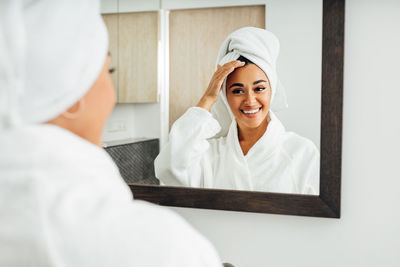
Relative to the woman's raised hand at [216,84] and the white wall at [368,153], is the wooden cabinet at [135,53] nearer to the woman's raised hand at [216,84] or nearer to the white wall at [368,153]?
the woman's raised hand at [216,84]

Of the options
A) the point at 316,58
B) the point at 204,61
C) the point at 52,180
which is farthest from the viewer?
the point at 204,61

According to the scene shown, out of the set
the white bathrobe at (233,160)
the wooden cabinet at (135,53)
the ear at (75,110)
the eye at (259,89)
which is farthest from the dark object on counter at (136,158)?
the ear at (75,110)

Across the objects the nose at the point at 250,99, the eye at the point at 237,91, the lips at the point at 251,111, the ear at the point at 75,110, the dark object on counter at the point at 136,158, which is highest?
the eye at the point at 237,91

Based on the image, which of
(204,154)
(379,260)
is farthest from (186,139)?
(379,260)

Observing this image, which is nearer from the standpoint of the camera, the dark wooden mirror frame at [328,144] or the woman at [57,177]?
the woman at [57,177]

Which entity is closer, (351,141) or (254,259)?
(351,141)

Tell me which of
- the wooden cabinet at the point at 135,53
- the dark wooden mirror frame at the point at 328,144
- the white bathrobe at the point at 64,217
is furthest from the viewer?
the wooden cabinet at the point at 135,53

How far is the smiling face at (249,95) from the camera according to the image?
1.16m

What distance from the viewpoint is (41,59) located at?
461 mm

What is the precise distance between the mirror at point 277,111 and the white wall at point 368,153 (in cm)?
5

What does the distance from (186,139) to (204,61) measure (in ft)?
0.90

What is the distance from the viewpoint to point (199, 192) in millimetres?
1248

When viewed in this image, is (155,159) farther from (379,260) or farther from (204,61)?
(379,260)

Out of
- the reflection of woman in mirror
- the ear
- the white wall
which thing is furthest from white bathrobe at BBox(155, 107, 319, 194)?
the ear
